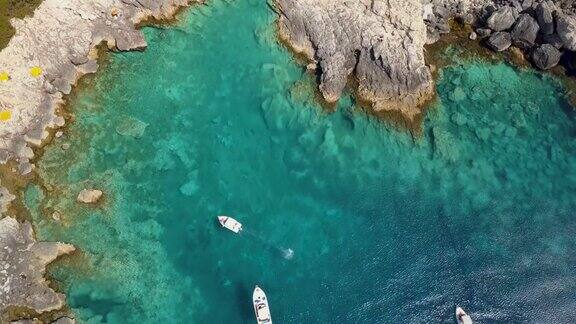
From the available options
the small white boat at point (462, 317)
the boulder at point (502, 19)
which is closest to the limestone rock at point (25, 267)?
the small white boat at point (462, 317)

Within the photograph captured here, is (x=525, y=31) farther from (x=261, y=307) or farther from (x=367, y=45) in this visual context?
(x=261, y=307)

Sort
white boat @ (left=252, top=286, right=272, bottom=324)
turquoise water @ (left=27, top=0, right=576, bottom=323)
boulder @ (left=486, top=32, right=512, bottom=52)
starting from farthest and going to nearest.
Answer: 1. boulder @ (left=486, top=32, right=512, bottom=52)
2. turquoise water @ (left=27, top=0, right=576, bottom=323)
3. white boat @ (left=252, top=286, right=272, bottom=324)

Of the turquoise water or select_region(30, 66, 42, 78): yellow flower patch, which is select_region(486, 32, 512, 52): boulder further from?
select_region(30, 66, 42, 78): yellow flower patch

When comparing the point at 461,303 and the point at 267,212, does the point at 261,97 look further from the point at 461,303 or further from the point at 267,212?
the point at 461,303

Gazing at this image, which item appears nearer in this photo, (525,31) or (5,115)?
(5,115)

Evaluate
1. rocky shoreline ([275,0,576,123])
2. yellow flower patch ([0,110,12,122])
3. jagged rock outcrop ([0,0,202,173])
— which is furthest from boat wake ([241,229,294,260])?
yellow flower patch ([0,110,12,122])

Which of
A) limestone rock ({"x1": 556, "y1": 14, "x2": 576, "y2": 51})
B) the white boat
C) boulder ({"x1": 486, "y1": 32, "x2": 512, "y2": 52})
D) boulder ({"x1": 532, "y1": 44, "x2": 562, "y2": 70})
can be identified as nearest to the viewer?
the white boat

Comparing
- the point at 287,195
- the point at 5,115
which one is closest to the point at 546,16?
the point at 287,195
